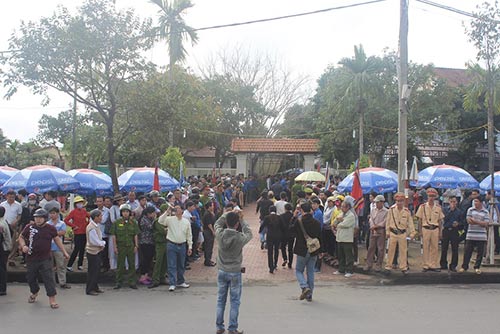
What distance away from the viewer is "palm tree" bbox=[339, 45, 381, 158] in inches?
1037

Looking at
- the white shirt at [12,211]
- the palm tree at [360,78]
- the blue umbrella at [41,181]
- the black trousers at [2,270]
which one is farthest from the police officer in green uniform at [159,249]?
the palm tree at [360,78]

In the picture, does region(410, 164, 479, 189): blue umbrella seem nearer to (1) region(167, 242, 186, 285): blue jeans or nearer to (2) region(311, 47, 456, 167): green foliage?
(1) region(167, 242, 186, 285): blue jeans

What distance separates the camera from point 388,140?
103 feet

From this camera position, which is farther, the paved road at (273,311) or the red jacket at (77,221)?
the red jacket at (77,221)

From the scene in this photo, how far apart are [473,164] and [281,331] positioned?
1323 inches

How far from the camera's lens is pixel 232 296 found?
6.73 metres

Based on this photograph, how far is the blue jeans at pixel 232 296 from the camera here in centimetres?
657

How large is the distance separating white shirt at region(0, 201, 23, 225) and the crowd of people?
0.02m

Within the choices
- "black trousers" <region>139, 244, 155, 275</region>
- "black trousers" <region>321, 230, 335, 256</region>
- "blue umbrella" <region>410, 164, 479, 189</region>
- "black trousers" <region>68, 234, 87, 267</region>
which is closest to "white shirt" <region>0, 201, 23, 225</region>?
"black trousers" <region>68, 234, 87, 267</region>

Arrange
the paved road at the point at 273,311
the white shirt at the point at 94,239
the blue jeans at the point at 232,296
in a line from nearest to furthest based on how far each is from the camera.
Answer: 1. the blue jeans at the point at 232,296
2. the paved road at the point at 273,311
3. the white shirt at the point at 94,239

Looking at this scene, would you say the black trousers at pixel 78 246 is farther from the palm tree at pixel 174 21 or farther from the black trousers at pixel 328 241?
the palm tree at pixel 174 21

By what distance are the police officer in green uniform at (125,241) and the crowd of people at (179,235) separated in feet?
0.07

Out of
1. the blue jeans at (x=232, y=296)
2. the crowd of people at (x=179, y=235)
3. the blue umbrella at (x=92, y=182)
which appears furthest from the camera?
the blue umbrella at (x=92, y=182)

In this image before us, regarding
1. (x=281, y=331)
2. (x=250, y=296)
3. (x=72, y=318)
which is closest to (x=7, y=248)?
(x=72, y=318)
